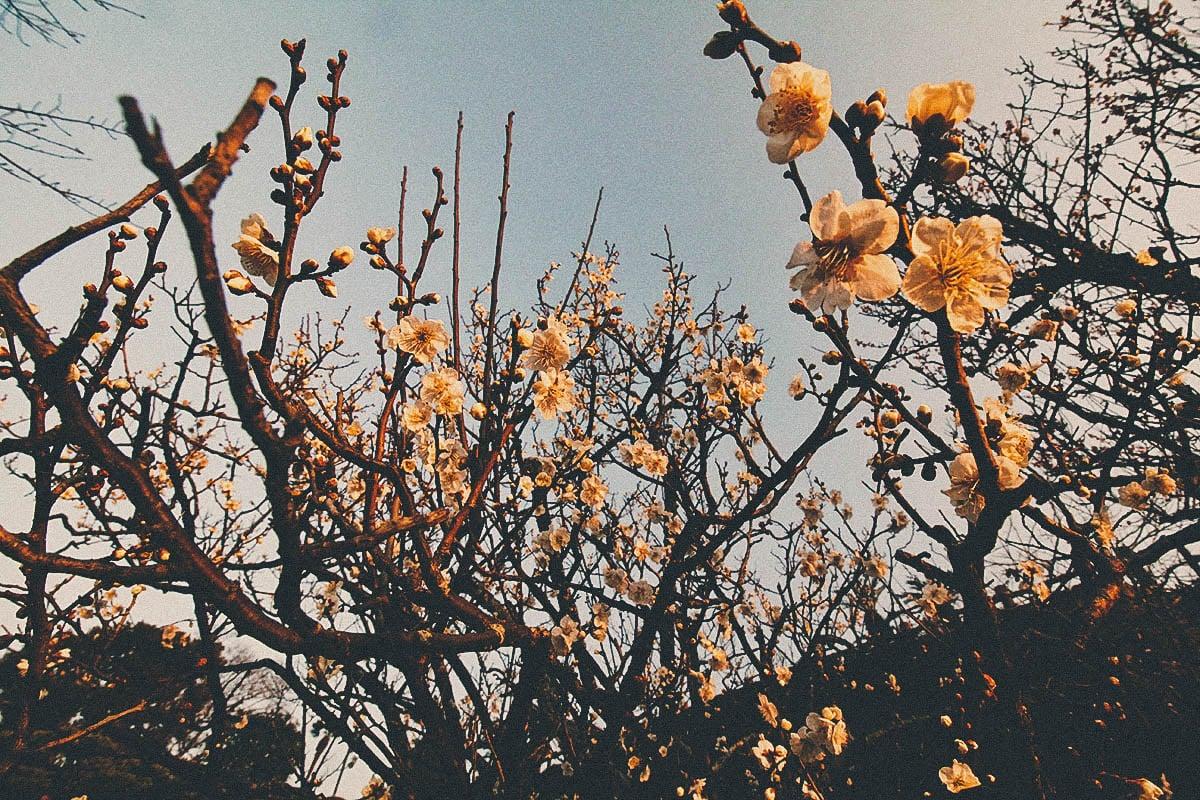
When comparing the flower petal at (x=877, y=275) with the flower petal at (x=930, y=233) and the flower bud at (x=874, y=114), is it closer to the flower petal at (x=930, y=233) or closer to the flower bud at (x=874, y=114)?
the flower petal at (x=930, y=233)

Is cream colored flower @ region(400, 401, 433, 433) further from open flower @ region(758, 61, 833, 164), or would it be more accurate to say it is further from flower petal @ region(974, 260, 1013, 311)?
flower petal @ region(974, 260, 1013, 311)

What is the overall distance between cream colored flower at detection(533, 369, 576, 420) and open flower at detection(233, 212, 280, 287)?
4.12ft

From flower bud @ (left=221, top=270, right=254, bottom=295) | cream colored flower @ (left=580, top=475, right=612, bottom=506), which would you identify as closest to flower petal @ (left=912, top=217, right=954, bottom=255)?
flower bud @ (left=221, top=270, right=254, bottom=295)

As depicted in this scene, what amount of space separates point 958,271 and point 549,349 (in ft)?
5.80

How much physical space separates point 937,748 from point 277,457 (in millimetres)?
5830

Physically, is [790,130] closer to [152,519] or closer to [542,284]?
[152,519]

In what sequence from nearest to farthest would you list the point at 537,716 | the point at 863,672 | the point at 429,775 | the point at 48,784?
the point at 429,775 → the point at 537,716 → the point at 48,784 → the point at 863,672

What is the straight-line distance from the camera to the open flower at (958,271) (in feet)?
4.90

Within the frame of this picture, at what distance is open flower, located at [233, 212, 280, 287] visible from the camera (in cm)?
191

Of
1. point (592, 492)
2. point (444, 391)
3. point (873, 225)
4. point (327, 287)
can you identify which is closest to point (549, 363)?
point (444, 391)

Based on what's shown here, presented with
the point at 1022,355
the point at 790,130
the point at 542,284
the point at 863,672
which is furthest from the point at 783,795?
the point at 542,284

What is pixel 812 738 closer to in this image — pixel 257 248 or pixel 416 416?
pixel 416 416

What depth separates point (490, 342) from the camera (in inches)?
91.4

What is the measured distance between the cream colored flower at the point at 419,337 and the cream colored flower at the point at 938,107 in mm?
1814
